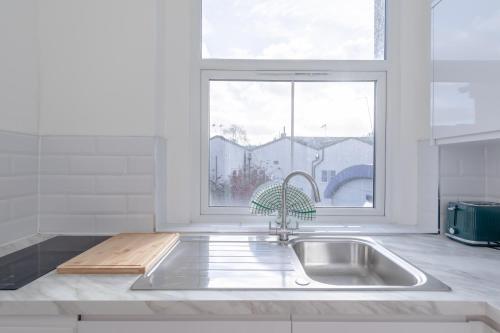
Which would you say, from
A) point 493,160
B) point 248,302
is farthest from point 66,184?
point 493,160

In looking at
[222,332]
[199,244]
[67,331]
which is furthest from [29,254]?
[222,332]

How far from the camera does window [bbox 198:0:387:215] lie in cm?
182

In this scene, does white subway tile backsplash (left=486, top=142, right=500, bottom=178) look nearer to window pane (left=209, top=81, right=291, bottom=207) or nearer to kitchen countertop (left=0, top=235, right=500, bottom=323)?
kitchen countertop (left=0, top=235, right=500, bottom=323)

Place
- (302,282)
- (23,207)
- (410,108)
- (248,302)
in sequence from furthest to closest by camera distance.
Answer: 1. (410,108)
2. (23,207)
3. (302,282)
4. (248,302)

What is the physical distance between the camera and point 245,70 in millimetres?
1799

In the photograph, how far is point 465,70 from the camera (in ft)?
4.07

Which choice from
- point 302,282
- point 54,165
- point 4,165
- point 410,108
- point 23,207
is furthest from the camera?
point 410,108

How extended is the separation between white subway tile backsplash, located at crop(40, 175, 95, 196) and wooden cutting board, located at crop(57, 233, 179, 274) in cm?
29

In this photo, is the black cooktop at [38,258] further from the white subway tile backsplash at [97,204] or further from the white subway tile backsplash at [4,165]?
the white subway tile backsplash at [4,165]

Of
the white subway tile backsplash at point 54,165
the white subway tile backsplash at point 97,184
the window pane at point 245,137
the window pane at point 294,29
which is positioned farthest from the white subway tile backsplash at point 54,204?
the window pane at point 294,29

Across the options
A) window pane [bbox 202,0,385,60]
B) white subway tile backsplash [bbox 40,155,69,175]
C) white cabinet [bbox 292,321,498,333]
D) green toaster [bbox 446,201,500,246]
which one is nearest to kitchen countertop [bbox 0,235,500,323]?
white cabinet [bbox 292,321,498,333]

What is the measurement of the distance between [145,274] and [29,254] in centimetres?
53

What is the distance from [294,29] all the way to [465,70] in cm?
90

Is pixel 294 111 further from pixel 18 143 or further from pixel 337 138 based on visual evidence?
pixel 18 143
